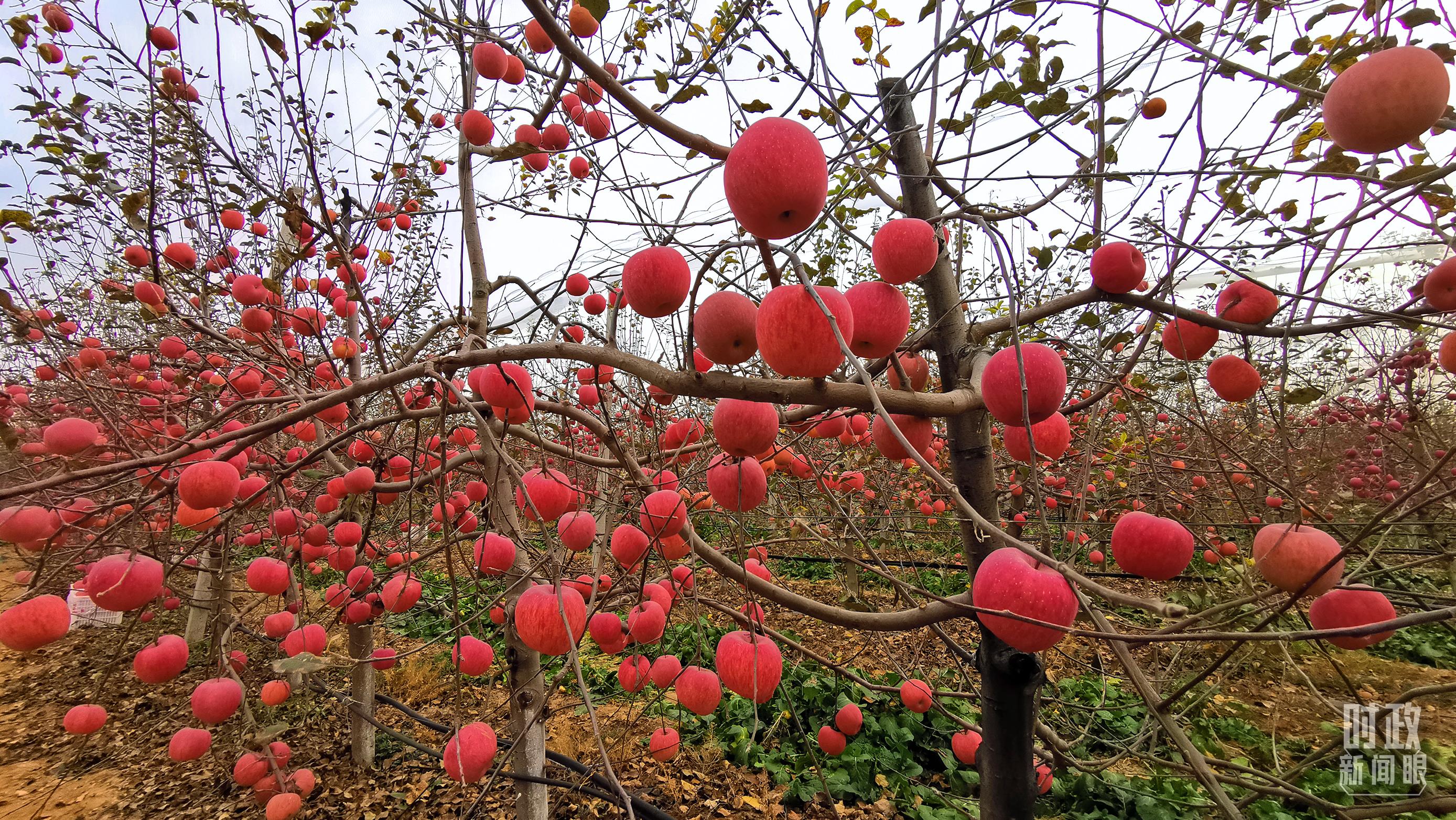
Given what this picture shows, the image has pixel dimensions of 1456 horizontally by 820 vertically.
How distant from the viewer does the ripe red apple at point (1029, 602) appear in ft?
2.84

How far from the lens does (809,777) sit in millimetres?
3455

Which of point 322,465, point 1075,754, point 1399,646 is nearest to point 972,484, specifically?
point 1075,754

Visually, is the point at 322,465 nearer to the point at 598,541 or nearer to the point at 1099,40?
the point at 598,541

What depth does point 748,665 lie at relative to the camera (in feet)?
4.63

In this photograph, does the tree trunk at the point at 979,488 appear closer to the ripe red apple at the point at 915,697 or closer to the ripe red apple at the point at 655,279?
the ripe red apple at the point at 915,697

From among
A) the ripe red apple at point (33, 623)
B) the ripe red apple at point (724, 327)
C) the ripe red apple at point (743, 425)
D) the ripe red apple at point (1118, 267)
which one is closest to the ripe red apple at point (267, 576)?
the ripe red apple at point (33, 623)

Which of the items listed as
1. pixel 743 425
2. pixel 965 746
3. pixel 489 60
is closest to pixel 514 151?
pixel 743 425

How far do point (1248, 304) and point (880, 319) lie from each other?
0.95 metres

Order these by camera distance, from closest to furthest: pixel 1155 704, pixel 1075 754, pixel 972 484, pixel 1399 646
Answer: pixel 1155 704, pixel 972 484, pixel 1075 754, pixel 1399 646

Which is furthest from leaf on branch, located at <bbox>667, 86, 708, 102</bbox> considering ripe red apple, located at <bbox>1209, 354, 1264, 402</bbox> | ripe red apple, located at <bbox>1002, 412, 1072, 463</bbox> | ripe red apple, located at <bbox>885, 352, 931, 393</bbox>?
ripe red apple, located at <bbox>1209, 354, 1264, 402</bbox>

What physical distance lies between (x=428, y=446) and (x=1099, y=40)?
2645mm

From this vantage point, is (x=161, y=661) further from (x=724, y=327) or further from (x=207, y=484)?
(x=724, y=327)

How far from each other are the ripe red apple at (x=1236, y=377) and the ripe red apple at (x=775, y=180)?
1294 millimetres

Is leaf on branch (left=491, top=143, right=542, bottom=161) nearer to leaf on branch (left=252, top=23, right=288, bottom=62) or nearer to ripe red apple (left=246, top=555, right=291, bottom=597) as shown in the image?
leaf on branch (left=252, top=23, right=288, bottom=62)
